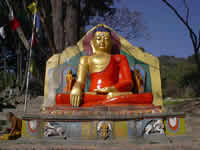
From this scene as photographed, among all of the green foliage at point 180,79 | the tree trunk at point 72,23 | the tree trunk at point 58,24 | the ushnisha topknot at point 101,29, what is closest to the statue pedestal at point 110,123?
the ushnisha topknot at point 101,29

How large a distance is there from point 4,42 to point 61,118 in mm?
12382

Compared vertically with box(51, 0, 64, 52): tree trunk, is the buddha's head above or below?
below

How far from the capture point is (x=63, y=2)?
5.62 metres

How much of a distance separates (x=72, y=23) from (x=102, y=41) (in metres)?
1.57

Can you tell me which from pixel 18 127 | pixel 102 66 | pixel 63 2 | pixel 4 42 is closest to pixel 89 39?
pixel 102 66

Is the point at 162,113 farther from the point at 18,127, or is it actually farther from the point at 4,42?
the point at 4,42

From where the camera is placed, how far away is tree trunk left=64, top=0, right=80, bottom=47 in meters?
5.25

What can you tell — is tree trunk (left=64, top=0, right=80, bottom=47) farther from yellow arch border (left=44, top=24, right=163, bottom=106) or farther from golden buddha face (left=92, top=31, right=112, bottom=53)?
golden buddha face (left=92, top=31, right=112, bottom=53)

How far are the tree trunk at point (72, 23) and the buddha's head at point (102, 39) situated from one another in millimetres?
1172

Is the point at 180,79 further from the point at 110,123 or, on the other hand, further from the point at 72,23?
the point at 110,123

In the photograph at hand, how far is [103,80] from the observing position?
3.93 metres

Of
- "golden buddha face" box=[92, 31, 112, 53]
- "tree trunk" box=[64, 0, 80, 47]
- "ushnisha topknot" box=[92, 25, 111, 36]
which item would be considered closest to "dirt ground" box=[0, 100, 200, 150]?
"golden buddha face" box=[92, 31, 112, 53]

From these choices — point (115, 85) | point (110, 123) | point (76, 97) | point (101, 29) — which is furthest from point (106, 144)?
point (101, 29)

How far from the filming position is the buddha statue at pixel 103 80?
3396mm
